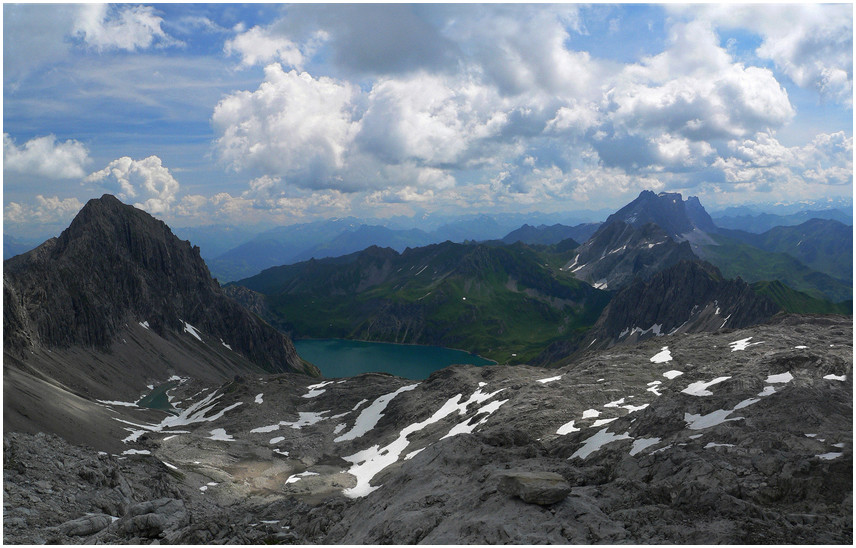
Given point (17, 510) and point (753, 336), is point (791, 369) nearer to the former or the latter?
point (753, 336)

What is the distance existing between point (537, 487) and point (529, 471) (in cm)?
838

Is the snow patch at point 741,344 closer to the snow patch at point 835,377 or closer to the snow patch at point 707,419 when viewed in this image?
the snow patch at point 835,377

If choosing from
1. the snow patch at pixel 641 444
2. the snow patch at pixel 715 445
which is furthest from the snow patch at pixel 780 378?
the snow patch at pixel 715 445

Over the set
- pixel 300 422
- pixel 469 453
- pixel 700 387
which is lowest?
pixel 300 422

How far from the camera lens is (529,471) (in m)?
35.4

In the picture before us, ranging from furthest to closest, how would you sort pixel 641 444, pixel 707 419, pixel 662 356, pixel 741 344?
1. pixel 662 356
2. pixel 741 344
3. pixel 707 419
4. pixel 641 444

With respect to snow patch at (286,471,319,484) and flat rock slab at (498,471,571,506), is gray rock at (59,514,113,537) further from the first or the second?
snow patch at (286,471,319,484)

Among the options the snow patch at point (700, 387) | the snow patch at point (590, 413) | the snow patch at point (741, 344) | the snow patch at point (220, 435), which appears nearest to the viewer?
the snow patch at point (700, 387)

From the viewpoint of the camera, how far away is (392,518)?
31047mm

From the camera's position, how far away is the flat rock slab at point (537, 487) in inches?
1065

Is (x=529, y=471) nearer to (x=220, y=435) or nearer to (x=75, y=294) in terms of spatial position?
(x=220, y=435)

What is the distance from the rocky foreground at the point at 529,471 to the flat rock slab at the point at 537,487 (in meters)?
0.11

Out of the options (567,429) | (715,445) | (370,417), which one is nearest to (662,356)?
(567,429)

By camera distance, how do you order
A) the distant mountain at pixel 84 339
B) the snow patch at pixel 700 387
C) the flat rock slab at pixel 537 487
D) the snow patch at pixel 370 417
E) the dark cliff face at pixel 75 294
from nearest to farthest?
the flat rock slab at pixel 537 487, the snow patch at pixel 700 387, the snow patch at pixel 370 417, the distant mountain at pixel 84 339, the dark cliff face at pixel 75 294
